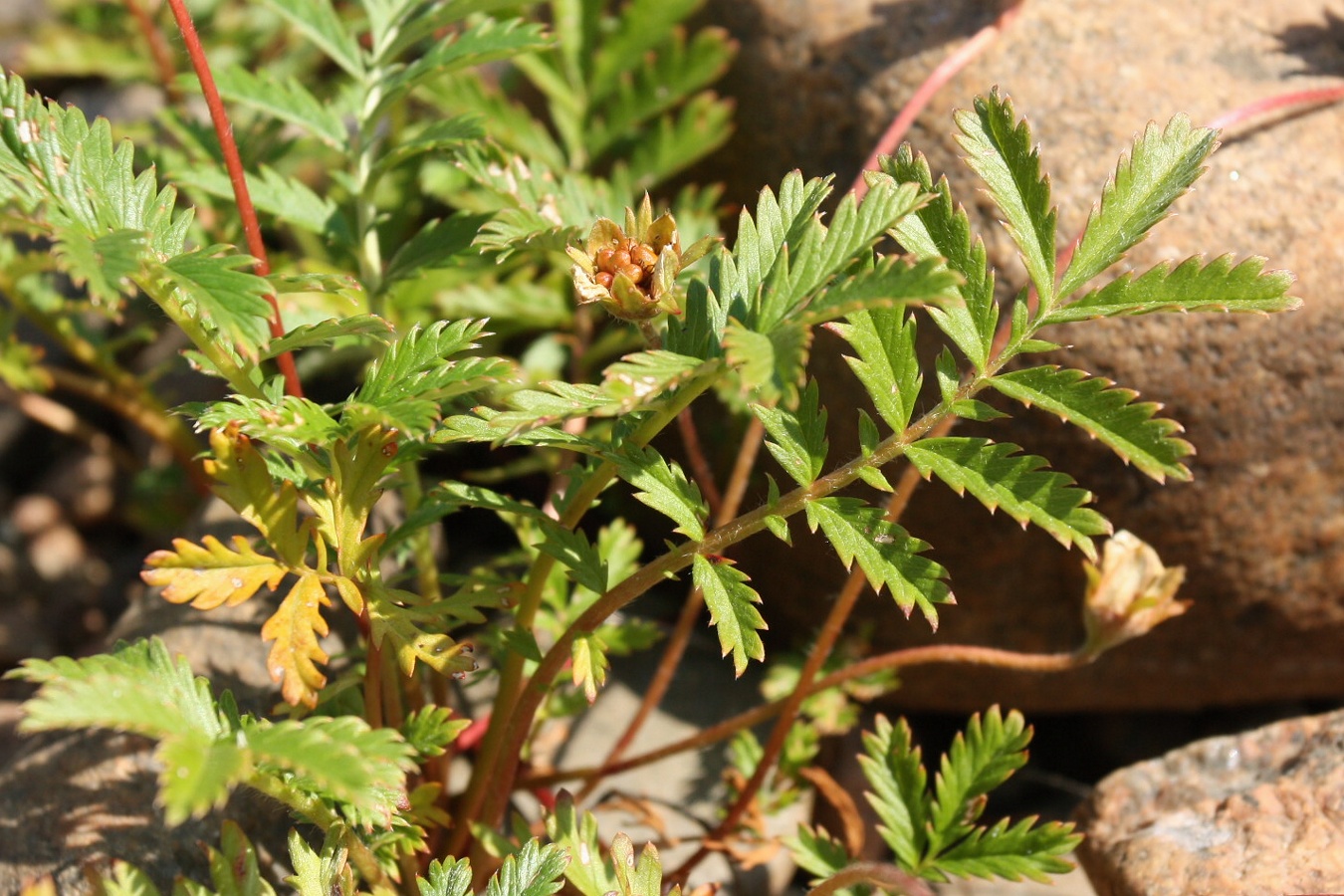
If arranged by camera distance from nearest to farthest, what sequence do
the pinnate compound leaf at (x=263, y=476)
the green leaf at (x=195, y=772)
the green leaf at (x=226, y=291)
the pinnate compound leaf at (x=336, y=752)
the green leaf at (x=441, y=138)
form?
1. the green leaf at (x=195, y=772)
2. the pinnate compound leaf at (x=336, y=752)
3. the green leaf at (x=226, y=291)
4. the pinnate compound leaf at (x=263, y=476)
5. the green leaf at (x=441, y=138)

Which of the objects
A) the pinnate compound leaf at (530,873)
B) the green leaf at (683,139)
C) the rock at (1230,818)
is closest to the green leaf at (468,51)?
the green leaf at (683,139)

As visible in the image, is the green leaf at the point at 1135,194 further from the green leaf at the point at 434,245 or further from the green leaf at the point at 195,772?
the green leaf at the point at 195,772

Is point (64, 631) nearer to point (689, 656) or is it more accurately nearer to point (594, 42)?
point (689, 656)

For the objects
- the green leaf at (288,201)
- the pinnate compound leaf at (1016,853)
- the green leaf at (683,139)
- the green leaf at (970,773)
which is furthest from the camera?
the green leaf at (683,139)

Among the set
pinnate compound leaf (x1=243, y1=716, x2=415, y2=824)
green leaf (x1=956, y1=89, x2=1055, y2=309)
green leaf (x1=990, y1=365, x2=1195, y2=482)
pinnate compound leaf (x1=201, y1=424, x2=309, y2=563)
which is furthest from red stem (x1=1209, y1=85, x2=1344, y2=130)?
pinnate compound leaf (x1=243, y1=716, x2=415, y2=824)

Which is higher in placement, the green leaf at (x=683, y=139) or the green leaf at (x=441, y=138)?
the green leaf at (x=441, y=138)

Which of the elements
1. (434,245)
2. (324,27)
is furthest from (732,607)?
(324,27)
